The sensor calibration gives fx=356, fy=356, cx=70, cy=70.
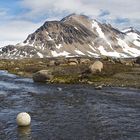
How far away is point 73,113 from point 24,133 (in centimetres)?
1234

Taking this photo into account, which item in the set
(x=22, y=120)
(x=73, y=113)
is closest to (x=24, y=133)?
(x=22, y=120)

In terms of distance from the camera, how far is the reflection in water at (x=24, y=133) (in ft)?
118

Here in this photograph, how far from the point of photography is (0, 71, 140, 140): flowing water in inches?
1478

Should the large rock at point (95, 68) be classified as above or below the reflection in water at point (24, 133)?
above

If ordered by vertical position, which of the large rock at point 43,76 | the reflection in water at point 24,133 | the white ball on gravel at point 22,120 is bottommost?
the reflection in water at point 24,133

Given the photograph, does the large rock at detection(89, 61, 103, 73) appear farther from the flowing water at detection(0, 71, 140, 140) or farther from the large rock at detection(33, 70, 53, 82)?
the flowing water at detection(0, 71, 140, 140)

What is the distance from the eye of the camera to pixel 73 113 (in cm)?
4872

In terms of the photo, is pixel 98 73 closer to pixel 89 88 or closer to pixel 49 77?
pixel 49 77

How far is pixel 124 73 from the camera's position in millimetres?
102125

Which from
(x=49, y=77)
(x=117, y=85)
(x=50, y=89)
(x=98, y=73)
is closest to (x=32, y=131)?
(x=50, y=89)

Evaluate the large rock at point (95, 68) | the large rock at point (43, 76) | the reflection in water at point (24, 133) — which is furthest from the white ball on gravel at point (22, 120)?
the large rock at point (95, 68)

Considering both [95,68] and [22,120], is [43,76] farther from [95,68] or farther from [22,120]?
[22,120]

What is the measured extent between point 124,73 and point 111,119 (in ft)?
192

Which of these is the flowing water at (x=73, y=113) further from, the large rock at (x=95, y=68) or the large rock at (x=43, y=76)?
the large rock at (x=95, y=68)
